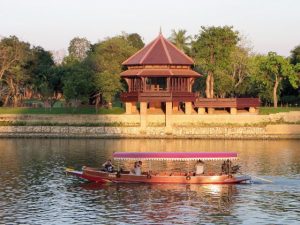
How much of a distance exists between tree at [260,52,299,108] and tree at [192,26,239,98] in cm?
732

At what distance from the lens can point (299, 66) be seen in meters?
104

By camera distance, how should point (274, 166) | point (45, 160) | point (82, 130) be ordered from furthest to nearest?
point (82, 130), point (45, 160), point (274, 166)

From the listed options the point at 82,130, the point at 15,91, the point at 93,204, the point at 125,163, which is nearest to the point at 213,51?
the point at 82,130

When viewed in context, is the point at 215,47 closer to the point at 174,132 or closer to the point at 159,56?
the point at 159,56

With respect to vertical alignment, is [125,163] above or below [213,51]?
below

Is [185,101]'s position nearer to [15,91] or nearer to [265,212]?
[15,91]

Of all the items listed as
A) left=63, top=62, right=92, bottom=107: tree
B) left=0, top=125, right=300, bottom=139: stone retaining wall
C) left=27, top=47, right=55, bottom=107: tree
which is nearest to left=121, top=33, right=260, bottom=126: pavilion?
left=0, top=125, right=300, bottom=139: stone retaining wall

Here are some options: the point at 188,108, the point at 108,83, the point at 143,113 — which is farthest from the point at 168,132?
the point at 108,83

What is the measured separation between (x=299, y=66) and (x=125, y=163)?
181 feet

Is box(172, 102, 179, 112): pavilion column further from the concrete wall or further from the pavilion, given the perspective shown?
the concrete wall

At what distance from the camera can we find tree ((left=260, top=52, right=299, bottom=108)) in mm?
103069

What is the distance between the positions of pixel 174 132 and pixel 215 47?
20.6 metres

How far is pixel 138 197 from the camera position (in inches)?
1599

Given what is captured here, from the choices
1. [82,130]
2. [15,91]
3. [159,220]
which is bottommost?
[159,220]
